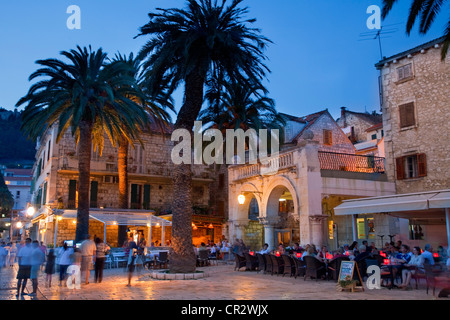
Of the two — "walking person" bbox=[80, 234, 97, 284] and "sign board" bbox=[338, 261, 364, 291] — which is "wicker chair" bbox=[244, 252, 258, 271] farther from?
"walking person" bbox=[80, 234, 97, 284]

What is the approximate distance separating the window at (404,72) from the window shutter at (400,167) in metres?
4.13

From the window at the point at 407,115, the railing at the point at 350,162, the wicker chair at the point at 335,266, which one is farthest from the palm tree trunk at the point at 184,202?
the window at the point at 407,115

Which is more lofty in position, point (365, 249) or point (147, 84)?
point (147, 84)

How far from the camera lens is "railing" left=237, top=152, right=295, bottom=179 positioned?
19984mm

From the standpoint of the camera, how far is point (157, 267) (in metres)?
19.5

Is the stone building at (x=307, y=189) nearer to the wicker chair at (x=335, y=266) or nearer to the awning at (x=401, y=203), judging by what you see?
Answer: the awning at (x=401, y=203)

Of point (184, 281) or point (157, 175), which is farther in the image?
point (157, 175)

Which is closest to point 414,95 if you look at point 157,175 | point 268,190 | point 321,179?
point 321,179

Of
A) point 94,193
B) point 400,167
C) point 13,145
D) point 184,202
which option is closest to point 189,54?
point 184,202

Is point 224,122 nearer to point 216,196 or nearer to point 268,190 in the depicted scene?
point 268,190

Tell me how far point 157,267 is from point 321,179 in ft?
29.0

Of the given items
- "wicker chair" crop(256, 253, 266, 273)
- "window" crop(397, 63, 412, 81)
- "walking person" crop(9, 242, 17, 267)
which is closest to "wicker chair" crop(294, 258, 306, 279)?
"wicker chair" crop(256, 253, 266, 273)

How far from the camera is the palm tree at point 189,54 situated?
1454 cm
